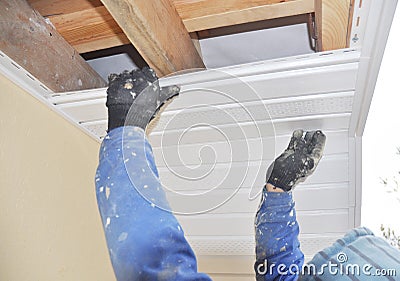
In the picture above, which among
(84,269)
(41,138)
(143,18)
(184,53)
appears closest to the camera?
(143,18)

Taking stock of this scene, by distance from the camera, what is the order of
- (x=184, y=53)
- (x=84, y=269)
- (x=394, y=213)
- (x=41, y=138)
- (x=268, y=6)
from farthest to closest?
(x=394, y=213)
(x=84, y=269)
(x=41, y=138)
(x=184, y=53)
(x=268, y=6)

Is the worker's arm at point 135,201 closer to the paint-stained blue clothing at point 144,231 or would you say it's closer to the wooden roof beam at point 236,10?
the paint-stained blue clothing at point 144,231

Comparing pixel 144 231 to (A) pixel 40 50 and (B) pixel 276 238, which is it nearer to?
(B) pixel 276 238

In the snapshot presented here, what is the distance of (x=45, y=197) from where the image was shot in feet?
5.14

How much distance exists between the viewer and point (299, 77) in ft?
4.74

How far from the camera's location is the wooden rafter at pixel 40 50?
1.39 metres

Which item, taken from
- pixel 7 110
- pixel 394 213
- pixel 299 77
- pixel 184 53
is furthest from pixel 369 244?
pixel 7 110

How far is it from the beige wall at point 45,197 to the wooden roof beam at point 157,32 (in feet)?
1.56

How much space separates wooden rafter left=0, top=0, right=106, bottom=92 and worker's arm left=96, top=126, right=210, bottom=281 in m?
0.56

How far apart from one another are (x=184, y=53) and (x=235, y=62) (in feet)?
0.86

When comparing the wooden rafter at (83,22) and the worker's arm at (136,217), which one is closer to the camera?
the worker's arm at (136,217)

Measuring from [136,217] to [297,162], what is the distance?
2.28 feet

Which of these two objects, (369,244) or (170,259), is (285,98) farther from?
(170,259)
